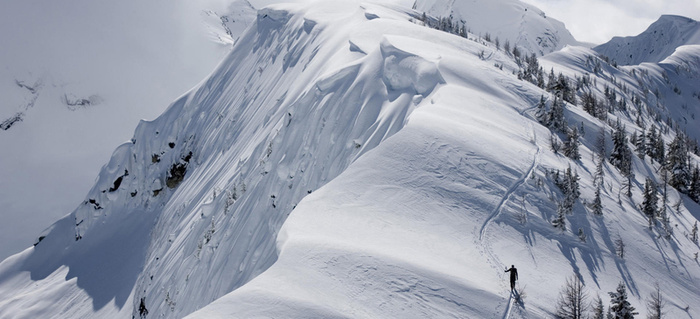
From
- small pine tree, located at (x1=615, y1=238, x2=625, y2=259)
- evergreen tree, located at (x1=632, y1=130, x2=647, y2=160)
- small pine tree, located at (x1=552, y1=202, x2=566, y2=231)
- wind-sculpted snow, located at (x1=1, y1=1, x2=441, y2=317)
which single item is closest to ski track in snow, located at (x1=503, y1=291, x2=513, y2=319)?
small pine tree, located at (x1=552, y1=202, x2=566, y2=231)

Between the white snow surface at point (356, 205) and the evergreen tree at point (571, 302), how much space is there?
0.35m

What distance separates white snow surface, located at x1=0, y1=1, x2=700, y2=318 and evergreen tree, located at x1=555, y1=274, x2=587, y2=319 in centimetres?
35

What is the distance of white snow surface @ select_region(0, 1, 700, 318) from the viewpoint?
11.1 m

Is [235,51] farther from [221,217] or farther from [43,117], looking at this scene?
[43,117]

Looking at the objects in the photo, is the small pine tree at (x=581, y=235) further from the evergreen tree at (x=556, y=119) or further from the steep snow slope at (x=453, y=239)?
the evergreen tree at (x=556, y=119)

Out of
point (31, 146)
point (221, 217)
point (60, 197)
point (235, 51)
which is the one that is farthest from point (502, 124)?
point (31, 146)

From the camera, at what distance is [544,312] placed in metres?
10.8

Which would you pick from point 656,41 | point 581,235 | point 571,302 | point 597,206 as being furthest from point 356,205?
point 656,41

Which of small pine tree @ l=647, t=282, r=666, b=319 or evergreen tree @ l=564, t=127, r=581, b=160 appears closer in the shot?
small pine tree @ l=647, t=282, r=666, b=319

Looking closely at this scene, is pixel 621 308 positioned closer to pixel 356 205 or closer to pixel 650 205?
pixel 356 205

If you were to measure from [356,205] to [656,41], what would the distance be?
203 meters

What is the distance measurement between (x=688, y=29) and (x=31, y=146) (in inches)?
8573

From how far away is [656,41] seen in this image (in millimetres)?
177375

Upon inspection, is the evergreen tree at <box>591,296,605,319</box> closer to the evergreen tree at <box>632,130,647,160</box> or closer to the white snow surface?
the white snow surface
